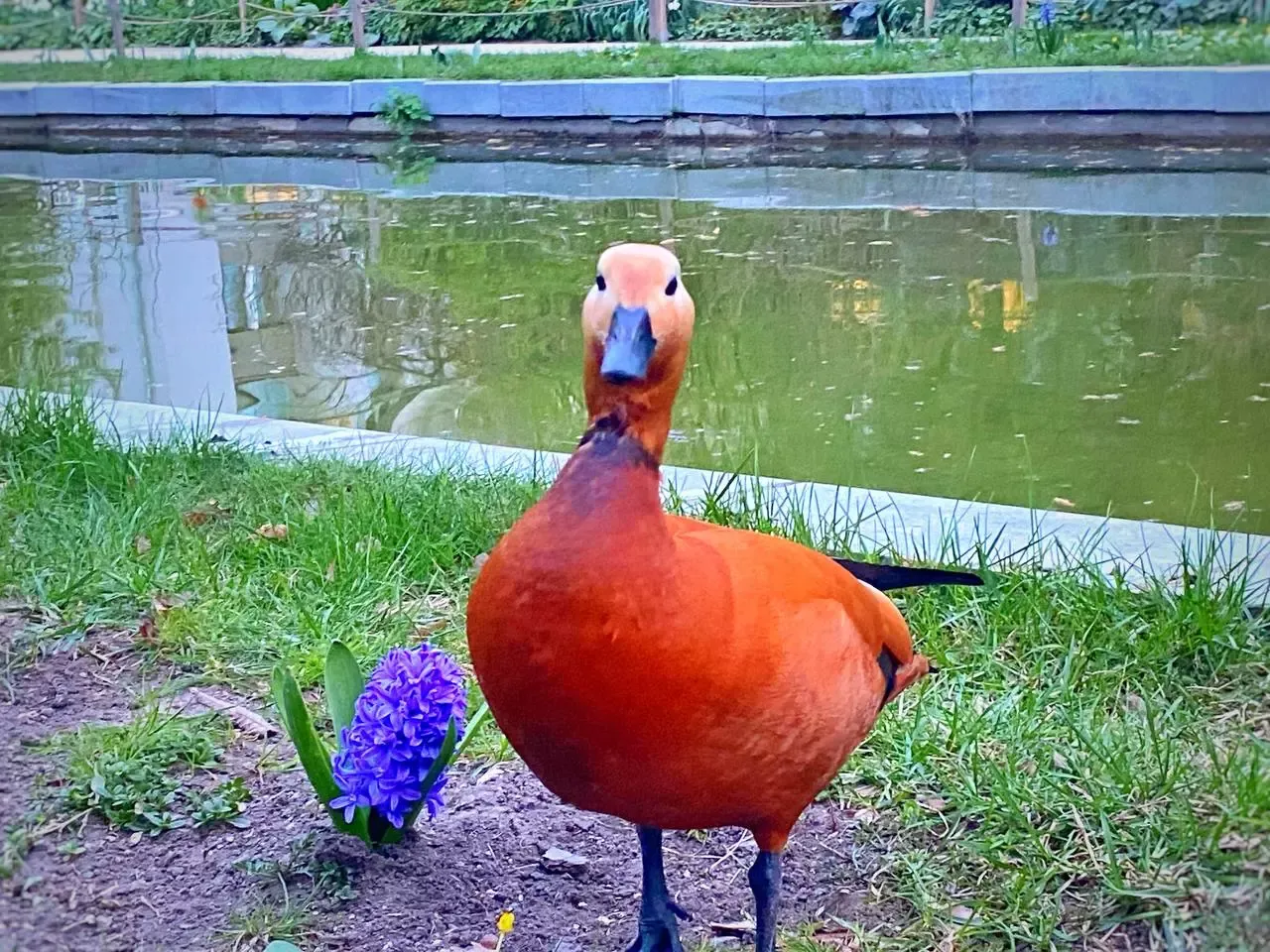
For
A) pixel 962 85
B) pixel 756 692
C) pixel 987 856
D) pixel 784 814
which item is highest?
pixel 962 85

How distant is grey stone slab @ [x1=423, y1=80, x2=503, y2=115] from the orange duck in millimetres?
9778

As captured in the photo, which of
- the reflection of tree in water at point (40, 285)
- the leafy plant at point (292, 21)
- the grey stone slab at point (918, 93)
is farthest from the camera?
the leafy plant at point (292, 21)

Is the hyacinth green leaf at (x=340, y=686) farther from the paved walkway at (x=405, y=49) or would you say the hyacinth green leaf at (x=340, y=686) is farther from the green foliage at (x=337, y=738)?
the paved walkway at (x=405, y=49)

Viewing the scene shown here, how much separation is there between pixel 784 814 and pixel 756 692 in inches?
10.0

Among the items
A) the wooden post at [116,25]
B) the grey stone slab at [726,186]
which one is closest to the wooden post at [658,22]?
the grey stone slab at [726,186]

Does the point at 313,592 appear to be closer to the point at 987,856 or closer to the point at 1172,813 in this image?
the point at 987,856

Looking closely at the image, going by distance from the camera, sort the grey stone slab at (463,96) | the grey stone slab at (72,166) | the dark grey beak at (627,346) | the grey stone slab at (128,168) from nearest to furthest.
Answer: the dark grey beak at (627,346)
the grey stone slab at (72,166)
the grey stone slab at (128,168)
the grey stone slab at (463,96)

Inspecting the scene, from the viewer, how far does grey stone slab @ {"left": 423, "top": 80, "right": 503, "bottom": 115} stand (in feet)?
36.4

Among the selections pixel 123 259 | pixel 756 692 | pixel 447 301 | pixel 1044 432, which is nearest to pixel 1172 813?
pixel 756 692

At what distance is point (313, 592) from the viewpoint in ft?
10.3

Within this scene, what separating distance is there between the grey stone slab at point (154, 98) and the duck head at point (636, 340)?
4.53 meters

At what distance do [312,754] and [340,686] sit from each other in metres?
0.16

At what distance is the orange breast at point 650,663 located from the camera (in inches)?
64.7

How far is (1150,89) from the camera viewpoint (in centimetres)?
441
